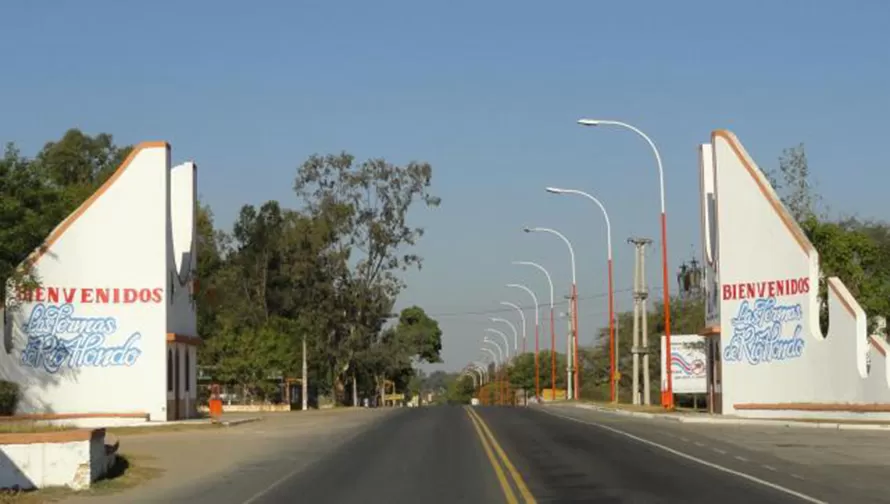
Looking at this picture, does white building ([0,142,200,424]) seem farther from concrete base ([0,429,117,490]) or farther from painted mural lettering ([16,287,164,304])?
concrete base ([0,429,117,490])

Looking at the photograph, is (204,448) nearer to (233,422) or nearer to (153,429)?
(153,429)

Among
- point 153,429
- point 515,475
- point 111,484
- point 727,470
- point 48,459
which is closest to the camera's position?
point 48,459

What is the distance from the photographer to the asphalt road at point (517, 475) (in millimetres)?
19844

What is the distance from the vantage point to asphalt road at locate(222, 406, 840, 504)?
19.8 metres

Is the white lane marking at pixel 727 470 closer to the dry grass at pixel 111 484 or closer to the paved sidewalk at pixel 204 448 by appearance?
the paved sidewalk at pixel 204 448

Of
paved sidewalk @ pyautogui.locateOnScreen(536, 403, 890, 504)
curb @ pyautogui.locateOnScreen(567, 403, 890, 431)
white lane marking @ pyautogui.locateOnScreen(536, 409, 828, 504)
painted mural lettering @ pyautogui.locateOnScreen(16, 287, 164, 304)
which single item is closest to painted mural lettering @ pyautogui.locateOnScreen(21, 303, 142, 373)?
painted mural lettering @ pyautogui.locateOnScreen(16, 287, 164, 304)

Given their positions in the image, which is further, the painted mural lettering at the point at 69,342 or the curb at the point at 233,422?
the curb at the point at 233,422

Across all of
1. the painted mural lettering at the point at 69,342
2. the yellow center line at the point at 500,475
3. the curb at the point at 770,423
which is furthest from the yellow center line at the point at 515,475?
the painted mural lettering at the point at 69,342

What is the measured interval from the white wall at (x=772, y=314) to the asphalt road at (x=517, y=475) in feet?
34.7

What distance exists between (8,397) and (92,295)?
483cm

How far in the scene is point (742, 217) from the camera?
49.9 m

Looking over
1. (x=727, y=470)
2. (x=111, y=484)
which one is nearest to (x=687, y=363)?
(x=727, y=470)

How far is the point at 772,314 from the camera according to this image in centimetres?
4791

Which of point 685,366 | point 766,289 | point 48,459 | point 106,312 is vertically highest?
point 766,289
